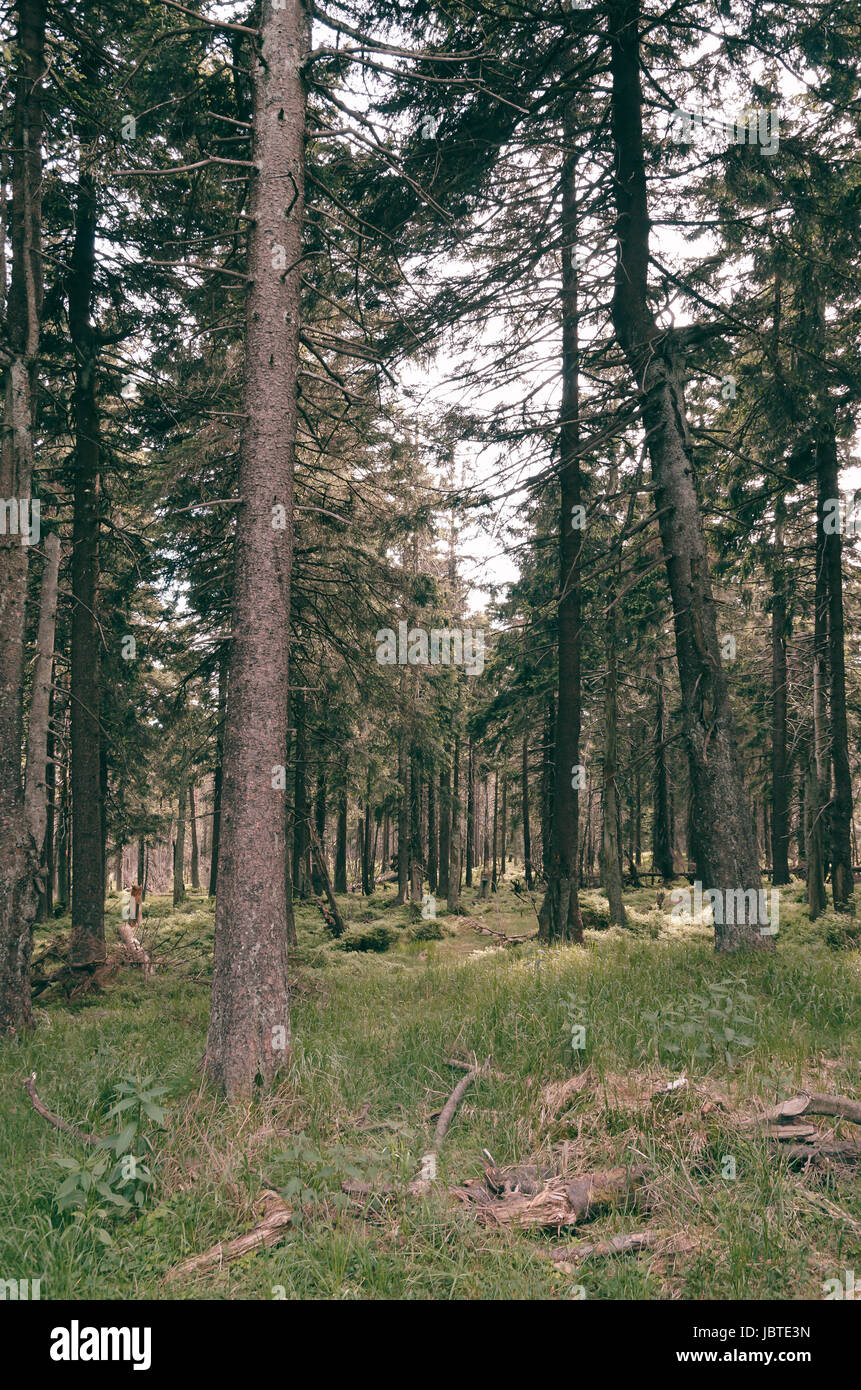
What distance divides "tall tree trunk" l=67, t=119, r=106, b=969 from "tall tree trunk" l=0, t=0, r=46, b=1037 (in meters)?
2.61

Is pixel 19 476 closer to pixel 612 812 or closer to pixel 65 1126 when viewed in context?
pixel 65 1126

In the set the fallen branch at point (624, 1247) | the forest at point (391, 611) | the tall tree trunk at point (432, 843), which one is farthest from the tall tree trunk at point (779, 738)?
the fallen branch at point (624, 1247)

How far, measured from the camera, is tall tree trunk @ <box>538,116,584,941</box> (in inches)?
450

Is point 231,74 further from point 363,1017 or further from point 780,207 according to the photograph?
point 363,1017

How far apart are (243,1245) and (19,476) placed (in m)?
Answer: 8.25

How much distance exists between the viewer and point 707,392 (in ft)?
44.1

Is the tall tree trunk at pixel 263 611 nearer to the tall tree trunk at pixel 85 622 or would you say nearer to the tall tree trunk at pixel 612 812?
the tall tree trunk at pixel 85 622

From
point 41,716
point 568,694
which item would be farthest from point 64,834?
point 568,694

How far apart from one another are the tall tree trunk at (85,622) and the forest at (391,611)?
8 cm

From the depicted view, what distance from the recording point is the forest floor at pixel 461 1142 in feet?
10.3

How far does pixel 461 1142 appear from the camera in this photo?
438 cm

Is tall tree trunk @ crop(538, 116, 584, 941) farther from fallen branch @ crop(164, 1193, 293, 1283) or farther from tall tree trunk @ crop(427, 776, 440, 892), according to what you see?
tall tree trunk @ crop(427, 776, 440, 892)

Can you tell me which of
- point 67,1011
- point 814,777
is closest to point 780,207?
point 814,777
